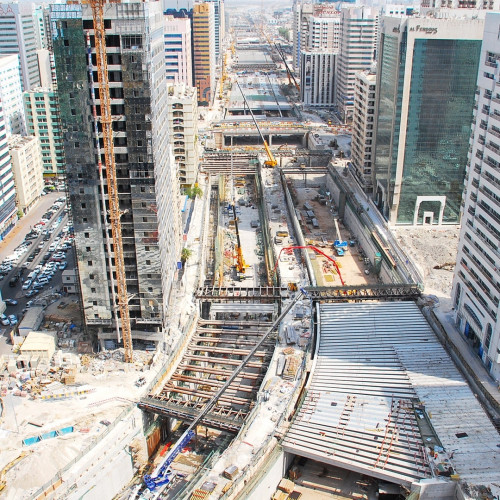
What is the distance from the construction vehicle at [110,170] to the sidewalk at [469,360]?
Answer: 123ft

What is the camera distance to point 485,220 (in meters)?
66.4

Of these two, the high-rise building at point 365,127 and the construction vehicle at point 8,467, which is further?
the high-rise building at point 365,127

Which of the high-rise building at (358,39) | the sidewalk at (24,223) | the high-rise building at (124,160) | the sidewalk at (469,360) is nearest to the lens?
the high-rise building at (124,160)

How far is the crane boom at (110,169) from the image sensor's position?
5875cm

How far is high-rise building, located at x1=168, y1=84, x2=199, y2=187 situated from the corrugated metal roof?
54663 millimetres

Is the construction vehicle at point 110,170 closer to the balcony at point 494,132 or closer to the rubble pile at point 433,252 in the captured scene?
the balcony at point 494,132

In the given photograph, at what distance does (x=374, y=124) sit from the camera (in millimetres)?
115375

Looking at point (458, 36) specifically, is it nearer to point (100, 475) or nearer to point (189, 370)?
point (189, 370)

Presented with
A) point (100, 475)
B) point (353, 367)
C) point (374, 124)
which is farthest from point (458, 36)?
point (100, 475)

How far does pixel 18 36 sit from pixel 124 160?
131765 mm

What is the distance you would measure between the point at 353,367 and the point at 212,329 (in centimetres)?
2143

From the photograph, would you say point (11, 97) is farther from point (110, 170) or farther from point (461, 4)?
point (461, 4)

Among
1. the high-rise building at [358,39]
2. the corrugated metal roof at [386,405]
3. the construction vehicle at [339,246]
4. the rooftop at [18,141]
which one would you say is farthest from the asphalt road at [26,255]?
the high-rise building at [358,39]

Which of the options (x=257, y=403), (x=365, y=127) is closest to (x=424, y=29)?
(x=365, y=127)
